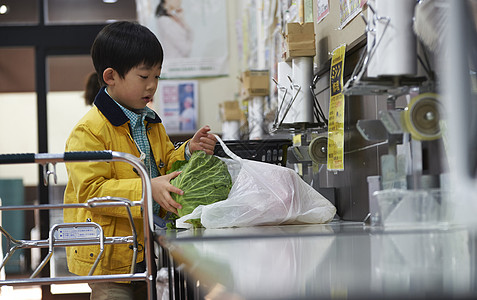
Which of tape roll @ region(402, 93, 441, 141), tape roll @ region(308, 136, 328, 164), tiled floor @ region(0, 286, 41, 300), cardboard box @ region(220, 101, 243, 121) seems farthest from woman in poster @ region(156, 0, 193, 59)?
tape roll @ region(402, 93, 441, 141)

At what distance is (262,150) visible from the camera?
7.30ft

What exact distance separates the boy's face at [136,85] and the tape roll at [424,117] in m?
1.08

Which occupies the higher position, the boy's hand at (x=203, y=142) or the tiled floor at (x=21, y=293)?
the boy's hand at (x=203, y=142)

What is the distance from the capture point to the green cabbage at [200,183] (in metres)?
1.70

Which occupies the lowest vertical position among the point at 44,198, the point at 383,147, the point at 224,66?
the point at 44,198

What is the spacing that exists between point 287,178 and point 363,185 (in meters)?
0.32

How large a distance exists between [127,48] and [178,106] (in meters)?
3.47

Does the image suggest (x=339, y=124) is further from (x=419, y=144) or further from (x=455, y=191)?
(x=455, y=191)

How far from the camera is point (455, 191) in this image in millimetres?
1100

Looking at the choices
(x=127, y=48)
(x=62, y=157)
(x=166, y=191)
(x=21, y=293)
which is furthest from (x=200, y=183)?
(x=21, y=293)

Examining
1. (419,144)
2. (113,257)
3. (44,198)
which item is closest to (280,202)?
(419,144)

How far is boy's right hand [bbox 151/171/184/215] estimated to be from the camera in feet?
5.66

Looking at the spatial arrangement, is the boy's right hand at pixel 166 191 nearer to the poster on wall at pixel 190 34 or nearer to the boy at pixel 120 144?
the boy at pixel 120 144

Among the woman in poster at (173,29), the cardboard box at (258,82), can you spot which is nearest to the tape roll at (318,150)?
the cardboard box at (258,82)
